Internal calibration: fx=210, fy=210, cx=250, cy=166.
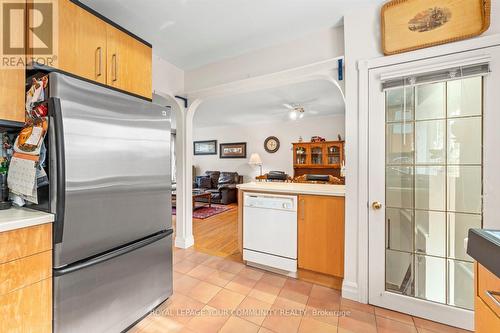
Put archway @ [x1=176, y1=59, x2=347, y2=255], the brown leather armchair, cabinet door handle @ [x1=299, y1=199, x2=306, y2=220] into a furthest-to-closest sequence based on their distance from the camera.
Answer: the brown leather armchair → cabinet door handle @ [x1=299, y1=199, x2=306, y2=220] → archway @ [x1=176, y1=59, x2=347, y2=255]

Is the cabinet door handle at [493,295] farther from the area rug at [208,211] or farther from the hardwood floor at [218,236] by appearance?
the area rug at [208,211]

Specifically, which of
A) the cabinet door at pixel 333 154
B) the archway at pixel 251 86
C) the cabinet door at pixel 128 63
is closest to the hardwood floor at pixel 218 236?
the archway at pixel 251 86

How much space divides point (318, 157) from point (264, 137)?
5.86 ft

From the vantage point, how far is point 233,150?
22.4 ft

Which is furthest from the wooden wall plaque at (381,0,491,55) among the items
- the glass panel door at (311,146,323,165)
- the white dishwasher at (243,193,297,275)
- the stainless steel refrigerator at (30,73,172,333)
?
the glass panel door at (311,146,323,165)

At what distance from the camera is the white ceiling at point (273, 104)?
3.66 m

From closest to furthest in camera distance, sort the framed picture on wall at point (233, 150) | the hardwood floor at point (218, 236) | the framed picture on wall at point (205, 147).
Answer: the hardwood floor at point (218, 236) < the framed picture on wall at point (233, 150) < the framed picture on wall at point (205, 147)

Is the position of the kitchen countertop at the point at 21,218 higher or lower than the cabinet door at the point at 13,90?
lower

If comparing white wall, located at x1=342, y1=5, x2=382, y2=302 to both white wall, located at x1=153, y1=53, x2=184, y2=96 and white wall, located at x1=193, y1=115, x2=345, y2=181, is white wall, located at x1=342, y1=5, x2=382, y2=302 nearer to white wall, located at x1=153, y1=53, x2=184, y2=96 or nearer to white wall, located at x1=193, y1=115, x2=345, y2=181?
white wall, located at x1=153, y1=53, x2=184, y2=96

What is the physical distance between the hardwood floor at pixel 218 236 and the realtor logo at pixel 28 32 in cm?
250

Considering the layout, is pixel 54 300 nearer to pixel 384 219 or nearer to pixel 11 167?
pixel 11 167

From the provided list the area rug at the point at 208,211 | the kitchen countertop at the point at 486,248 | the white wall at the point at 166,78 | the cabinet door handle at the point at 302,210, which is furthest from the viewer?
the area rug at the point at 208,211

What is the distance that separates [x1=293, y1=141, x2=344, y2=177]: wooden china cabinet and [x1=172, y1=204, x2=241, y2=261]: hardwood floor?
88.7 inches

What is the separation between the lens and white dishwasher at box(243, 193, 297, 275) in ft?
7.14
